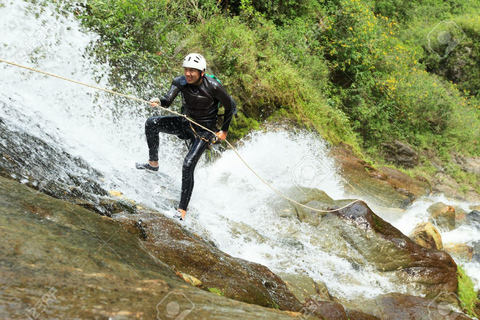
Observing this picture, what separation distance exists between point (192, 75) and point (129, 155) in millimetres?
2413

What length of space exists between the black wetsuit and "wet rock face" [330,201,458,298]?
305 centimetres

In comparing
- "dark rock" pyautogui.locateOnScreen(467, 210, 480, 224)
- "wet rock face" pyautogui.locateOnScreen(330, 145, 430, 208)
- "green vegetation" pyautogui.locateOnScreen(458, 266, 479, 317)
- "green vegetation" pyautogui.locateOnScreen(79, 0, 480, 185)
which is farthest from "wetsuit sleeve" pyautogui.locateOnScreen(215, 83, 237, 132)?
"dark rock" pyautogui.locateOnScreen(467, 210, 480, 224)

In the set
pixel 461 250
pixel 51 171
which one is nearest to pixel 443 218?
pixel 461 250

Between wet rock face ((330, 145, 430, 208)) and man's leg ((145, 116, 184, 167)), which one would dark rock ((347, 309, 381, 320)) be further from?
wet rock face ((330, 145, 430, 208))

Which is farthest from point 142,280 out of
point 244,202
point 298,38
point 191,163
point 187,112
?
point 298,38

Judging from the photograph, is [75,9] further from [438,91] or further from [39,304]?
[438,91]

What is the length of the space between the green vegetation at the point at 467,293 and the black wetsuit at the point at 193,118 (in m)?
4.91

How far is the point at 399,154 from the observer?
49.8ft

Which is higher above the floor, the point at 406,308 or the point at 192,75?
the point at 192,75

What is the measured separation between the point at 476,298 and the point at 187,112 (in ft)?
20.0

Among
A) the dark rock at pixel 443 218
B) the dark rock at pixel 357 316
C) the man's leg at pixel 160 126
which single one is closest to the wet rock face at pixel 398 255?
the dark rock at pixel 357 316

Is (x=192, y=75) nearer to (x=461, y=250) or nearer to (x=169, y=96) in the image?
(x=169, y=96)

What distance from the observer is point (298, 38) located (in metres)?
12.7

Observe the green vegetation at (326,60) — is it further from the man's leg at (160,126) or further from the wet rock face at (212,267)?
the wet rock face at (212,267)
